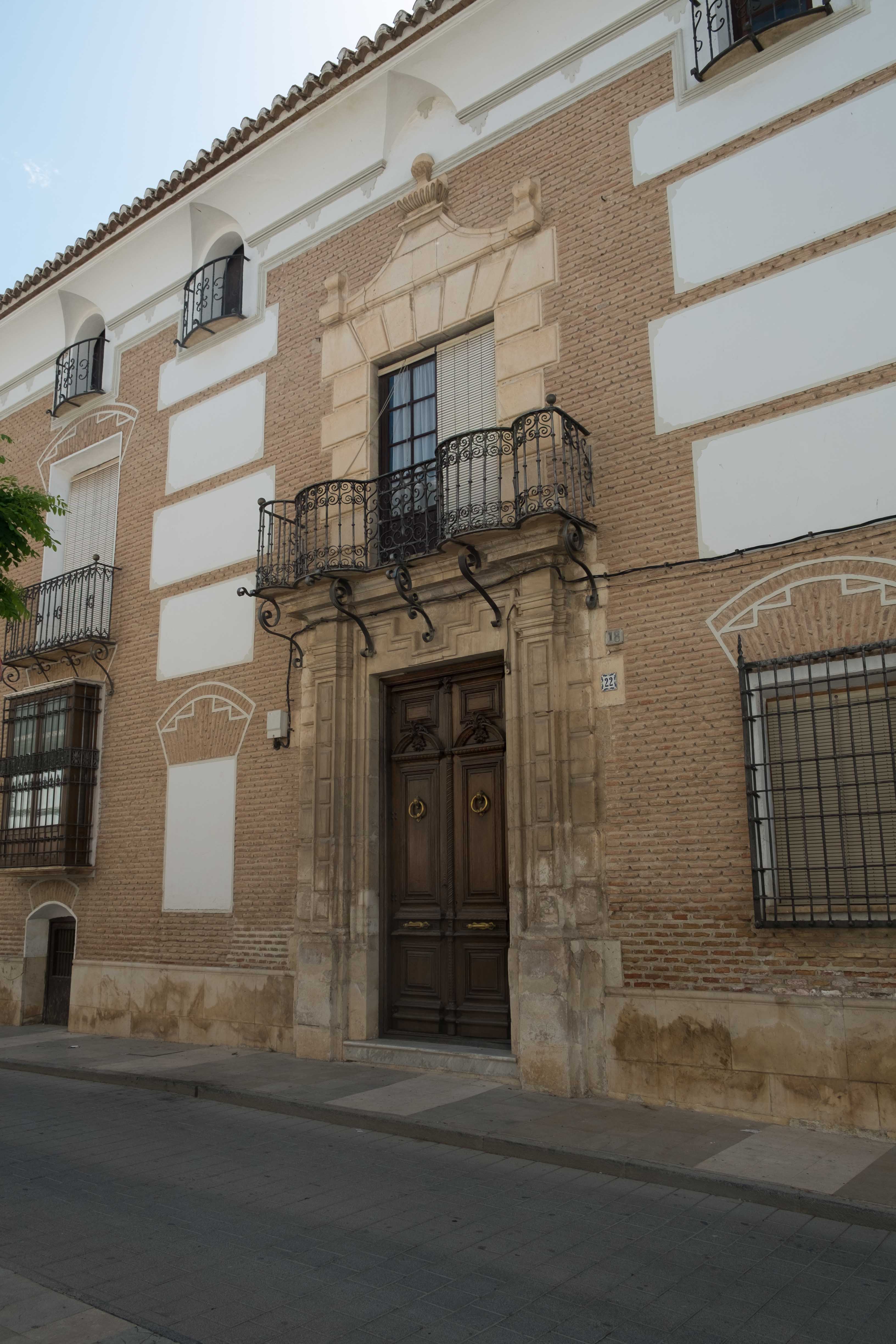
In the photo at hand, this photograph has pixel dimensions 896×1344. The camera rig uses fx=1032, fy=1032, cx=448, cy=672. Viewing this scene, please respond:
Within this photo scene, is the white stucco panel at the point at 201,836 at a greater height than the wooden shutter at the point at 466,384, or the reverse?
the wooden shutter at the point at 466,384

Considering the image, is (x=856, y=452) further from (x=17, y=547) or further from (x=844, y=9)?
(x=17, y=547)

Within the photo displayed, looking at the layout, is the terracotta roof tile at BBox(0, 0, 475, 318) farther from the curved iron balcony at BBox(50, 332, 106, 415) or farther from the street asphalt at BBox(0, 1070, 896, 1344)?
the street asphalt at BBox(0, 1070, 896, 1344)

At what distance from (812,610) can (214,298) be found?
8.27 meters

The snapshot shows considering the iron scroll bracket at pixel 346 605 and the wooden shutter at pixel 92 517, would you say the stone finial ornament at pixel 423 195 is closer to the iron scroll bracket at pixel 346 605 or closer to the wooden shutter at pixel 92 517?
the iron scroll bracket at pixel 346 605

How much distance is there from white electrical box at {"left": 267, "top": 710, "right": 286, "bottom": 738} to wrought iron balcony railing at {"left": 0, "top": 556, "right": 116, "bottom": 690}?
124 inches

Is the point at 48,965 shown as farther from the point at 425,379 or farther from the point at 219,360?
the point at 425,379

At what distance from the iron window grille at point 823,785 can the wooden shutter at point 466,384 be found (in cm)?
370

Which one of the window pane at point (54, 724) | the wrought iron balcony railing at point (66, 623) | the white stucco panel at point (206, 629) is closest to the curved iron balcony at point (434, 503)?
the white stucco panel at point (206, 629)

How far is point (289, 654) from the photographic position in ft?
33.8

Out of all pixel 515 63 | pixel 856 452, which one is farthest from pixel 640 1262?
pixel 515 63

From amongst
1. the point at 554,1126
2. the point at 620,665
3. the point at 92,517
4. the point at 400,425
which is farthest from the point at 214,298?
the point at 554,1126

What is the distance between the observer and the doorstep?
25.8 feet

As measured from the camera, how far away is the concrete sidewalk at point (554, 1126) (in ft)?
17.1

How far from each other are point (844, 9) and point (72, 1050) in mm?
11240
